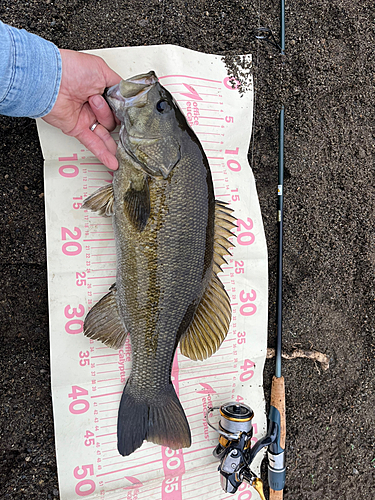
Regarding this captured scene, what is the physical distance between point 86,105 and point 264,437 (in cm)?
197

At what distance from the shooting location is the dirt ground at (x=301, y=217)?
1712 mm

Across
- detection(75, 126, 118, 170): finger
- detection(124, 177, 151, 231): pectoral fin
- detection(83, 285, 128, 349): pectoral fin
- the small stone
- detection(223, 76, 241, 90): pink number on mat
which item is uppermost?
detection(223, 76, 241, 90): pink number on mat

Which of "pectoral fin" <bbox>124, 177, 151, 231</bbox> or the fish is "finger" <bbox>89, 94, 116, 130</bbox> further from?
"pectoral fin" <bbox>124, 177, 151, 231</bbox>

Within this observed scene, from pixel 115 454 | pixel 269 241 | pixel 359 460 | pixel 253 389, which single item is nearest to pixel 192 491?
pixel 115 454

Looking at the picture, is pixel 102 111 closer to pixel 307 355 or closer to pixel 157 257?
pixel 157 257

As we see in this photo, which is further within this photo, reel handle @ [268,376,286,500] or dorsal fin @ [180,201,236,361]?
reel handle @ [268,376,286,500]

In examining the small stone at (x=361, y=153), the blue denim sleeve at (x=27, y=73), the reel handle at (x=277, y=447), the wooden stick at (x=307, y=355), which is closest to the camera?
the blue denim sleeve at (x=27, y=73)

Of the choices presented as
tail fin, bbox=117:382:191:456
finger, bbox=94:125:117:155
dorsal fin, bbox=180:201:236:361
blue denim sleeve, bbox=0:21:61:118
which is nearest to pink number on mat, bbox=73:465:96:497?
tail fin, bbox=117:382:191:456

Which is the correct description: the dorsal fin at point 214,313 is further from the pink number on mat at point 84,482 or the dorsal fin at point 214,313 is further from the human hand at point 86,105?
the pink number on mat at point 84,482

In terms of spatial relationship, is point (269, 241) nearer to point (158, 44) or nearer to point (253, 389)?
point (253, 389)

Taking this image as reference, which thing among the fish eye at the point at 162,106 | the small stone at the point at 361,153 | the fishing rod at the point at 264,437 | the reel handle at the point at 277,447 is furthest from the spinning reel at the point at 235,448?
the small stone at the point at 361,153

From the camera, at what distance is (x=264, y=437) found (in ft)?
6.42

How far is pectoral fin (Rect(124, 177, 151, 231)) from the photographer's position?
145cm

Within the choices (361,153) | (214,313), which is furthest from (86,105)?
(361,153)
